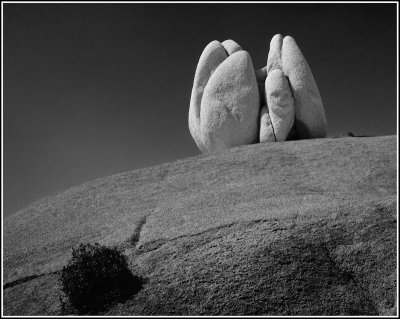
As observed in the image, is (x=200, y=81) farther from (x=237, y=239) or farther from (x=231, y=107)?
(x=237, y=239)

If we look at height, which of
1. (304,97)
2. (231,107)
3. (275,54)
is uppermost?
(275,54)

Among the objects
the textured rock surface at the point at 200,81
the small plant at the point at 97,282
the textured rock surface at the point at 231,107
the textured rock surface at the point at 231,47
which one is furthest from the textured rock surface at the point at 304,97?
the small plant at the point at 97,282

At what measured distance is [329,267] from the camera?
8.29m

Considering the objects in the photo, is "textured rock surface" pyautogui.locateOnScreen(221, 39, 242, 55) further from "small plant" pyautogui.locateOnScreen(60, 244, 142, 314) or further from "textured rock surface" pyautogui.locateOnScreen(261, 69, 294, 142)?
"small plant" pyautogui.locateOnScreen(60, 244, 142, 314)

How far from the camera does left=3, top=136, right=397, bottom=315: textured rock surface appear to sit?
7672mm

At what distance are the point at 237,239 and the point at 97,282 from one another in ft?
11.3

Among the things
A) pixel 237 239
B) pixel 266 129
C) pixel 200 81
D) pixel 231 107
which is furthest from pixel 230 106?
pixel 237 239

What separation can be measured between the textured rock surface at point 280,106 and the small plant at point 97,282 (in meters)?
16.0

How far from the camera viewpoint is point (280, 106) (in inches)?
906

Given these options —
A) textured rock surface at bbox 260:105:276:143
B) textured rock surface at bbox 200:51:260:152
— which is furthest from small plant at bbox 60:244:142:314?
textured rock surface at bbox 200:51:260:152

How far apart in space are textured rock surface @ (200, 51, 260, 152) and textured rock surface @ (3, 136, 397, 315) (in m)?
6.77

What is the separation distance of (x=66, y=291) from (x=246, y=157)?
11.8 meters

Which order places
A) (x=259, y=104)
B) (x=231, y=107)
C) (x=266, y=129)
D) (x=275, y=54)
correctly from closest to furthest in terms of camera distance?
(x=266, y=129) → (x=231, y=107) → (x=259, y=104) → (x=275, y=54)

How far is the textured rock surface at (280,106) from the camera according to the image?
→ 74.9 feet
